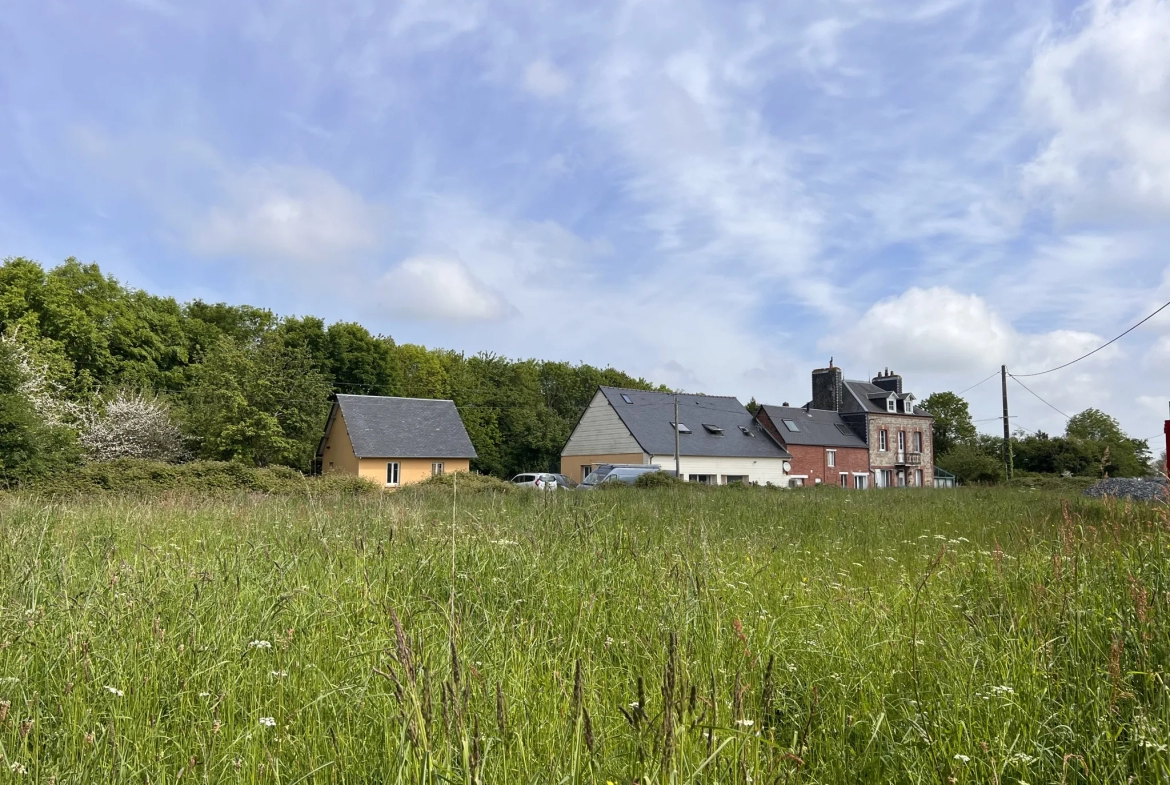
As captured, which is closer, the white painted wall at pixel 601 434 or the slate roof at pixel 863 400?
the white painted wall at pixel 601 434

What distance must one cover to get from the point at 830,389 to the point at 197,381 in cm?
4103

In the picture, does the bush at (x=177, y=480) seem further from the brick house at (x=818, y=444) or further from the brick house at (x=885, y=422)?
the brick house at (x=885, y=422)

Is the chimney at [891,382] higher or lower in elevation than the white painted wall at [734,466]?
higher

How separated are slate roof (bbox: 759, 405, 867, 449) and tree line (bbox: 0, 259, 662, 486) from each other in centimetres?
1446

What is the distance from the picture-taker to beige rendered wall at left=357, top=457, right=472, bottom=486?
35719 millimetres

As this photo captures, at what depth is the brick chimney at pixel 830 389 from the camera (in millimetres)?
49344

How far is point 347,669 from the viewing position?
291cm

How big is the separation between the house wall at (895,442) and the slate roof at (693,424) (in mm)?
8248

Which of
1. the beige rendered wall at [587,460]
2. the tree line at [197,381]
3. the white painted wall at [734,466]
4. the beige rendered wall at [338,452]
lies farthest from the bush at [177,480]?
the white painted wall at [734,466]

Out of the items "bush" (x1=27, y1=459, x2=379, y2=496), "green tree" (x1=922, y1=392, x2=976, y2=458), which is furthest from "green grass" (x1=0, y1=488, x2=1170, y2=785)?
"green tree" (x1=922, y1=392, x2=976, y2=458)

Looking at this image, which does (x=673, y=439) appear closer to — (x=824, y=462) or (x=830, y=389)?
(x=824, y=462)

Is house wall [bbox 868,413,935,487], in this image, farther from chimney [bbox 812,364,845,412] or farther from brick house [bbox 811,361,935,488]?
chimney [bbox 812,364,845,412]

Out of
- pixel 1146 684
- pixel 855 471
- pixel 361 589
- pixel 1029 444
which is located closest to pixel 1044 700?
pixel 1146 684

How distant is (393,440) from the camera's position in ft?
121
